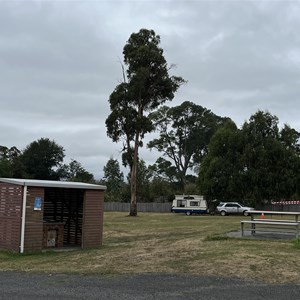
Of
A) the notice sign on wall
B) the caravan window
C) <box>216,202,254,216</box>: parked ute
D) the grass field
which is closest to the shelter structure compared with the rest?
the notice sign on wall

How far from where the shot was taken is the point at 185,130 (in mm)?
91250

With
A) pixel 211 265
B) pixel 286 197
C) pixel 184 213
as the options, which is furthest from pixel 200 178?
pixel 211 265

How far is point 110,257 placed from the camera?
43.6ft

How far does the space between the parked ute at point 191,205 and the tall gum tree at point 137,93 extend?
12850 mm

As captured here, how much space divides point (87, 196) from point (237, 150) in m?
44.9

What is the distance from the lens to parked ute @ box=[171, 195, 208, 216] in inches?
2330

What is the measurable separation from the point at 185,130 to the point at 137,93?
43048 mm

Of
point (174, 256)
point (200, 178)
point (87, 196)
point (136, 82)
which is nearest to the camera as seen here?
point (174, 256)

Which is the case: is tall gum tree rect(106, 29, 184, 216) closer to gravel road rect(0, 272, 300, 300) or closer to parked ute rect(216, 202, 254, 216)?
parked ute rect(216, 202, 254, 216)

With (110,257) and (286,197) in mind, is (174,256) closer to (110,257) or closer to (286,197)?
(110,257)

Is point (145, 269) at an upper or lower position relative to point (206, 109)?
lower

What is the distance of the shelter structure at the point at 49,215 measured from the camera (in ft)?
48.8

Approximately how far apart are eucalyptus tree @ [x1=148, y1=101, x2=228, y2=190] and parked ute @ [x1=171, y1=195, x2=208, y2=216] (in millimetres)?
30822

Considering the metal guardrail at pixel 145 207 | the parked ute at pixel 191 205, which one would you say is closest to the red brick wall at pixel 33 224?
the parked ute at pixel 191 205
